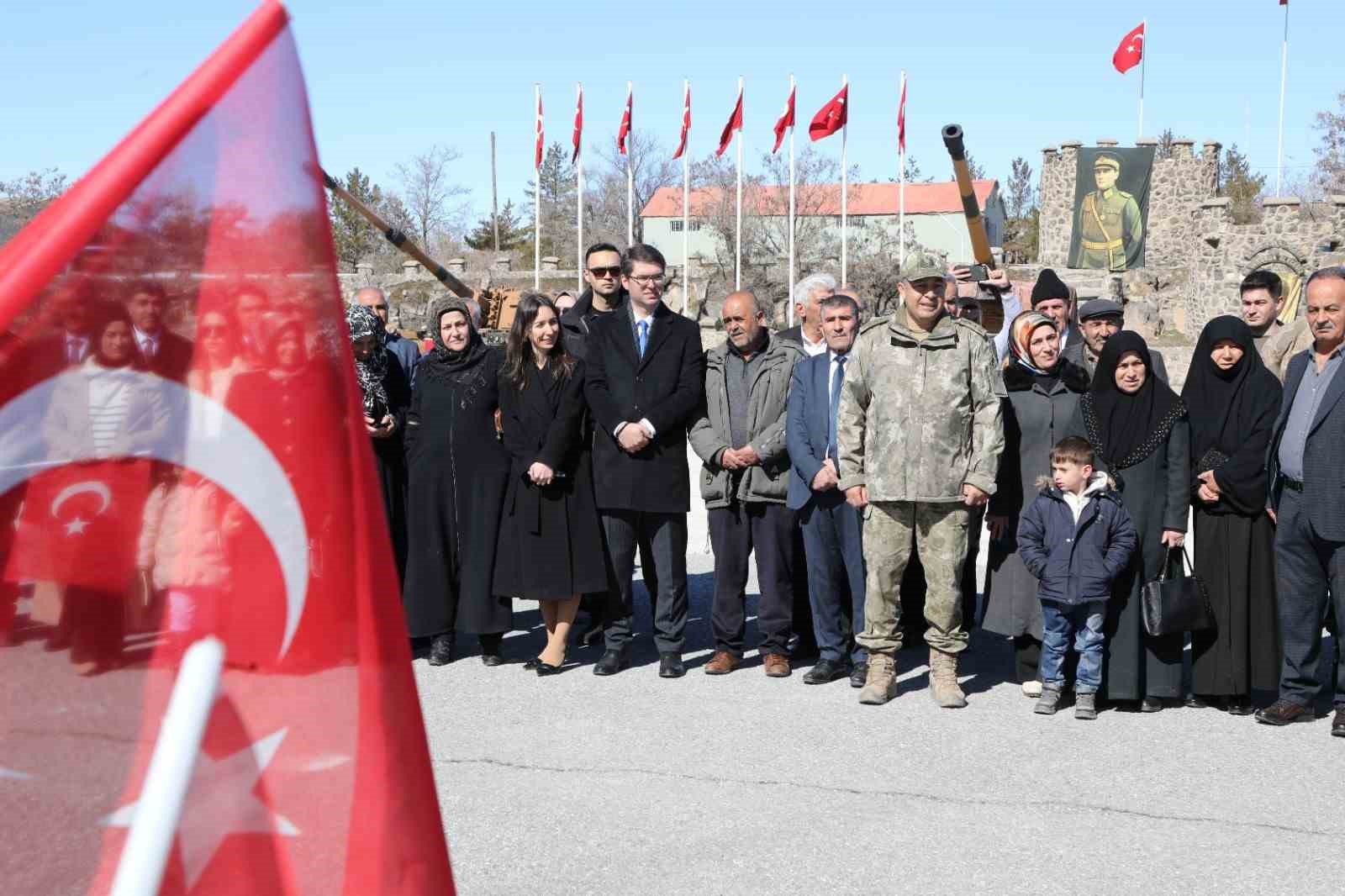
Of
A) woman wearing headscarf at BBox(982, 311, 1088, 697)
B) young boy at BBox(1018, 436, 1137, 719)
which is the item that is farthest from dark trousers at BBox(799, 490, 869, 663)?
young boy at BBox(1018, 436, 1137, 719)

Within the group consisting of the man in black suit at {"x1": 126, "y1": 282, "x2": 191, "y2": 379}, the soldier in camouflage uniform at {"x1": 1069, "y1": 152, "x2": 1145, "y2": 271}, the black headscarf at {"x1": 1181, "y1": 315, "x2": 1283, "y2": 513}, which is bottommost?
the black headscarf at {"x1": 1181, "y1": 315, "x2": 1283, "y2": 513}

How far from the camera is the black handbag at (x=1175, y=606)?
240 inches

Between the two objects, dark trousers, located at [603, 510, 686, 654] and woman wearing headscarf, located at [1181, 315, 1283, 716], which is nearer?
woman wearing headscarf, located at [1181, 315, 1283, 716]

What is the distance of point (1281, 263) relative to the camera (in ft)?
127

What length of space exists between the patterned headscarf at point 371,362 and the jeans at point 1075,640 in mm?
3613

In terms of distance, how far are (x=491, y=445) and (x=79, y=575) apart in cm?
591

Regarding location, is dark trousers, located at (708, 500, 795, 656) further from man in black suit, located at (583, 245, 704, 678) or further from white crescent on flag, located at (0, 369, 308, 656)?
white crescent on flag, located at (0, 369, 308, 656)

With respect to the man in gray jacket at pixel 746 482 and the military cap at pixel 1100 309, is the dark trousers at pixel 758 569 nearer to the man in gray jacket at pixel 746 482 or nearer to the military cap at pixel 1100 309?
the man in gray jacket at pixel 746 482

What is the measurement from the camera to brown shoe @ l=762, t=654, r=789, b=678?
687cm

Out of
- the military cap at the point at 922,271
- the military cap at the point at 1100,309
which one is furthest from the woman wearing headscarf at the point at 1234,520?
the military cap at the point at 922,271

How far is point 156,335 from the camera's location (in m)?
1.36

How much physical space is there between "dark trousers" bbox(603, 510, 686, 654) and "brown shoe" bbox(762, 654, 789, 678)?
18.0 inches

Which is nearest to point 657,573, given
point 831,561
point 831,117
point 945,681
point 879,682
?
point 831,561

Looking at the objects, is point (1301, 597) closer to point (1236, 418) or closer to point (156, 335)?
point (1236, 418)
